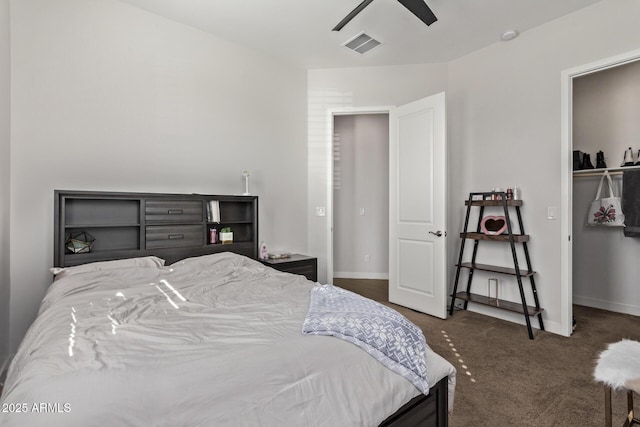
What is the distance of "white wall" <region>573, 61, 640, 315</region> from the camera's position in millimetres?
3604

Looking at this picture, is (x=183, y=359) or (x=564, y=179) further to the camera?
(x=564, y=179)

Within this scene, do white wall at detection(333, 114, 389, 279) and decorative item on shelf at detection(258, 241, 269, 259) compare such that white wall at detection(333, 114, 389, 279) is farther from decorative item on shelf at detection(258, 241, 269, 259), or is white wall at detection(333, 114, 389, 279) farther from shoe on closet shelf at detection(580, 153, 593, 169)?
shoe on closet shelf at detection(580, 153, 593, 169)

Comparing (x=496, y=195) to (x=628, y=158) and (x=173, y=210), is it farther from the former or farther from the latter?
(x=173, y=210)

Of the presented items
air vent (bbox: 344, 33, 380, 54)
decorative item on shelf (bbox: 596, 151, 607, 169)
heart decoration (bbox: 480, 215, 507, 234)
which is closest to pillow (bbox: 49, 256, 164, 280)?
air vent (bbox: 344, 33, 380, 54)

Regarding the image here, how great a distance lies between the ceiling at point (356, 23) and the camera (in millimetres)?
2805

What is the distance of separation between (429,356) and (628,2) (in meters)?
3.32

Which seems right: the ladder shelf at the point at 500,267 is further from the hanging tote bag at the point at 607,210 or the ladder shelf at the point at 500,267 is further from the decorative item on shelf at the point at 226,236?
the decorative item on shelf at the point at 226,236

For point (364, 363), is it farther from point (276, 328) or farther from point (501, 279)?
point (501, 279)

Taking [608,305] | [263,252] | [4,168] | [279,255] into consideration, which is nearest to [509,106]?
[608,305]

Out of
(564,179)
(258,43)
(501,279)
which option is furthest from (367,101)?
(501,279)

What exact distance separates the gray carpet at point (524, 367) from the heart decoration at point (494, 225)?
3.07ft

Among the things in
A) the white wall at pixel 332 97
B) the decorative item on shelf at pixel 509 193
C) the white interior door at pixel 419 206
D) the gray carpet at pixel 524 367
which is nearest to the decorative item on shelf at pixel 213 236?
the white wall at pixel 332 97

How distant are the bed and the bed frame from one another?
0.81 meters

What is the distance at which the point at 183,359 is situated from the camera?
3.34 feet
